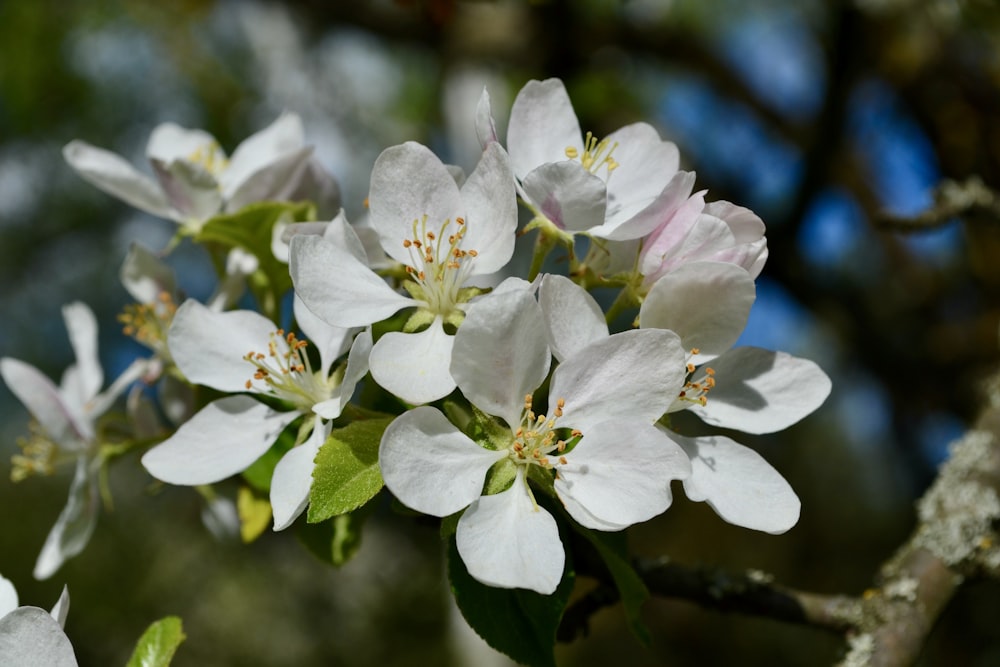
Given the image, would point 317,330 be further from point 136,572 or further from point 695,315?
point 136,572

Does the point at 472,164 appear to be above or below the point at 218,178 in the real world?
below

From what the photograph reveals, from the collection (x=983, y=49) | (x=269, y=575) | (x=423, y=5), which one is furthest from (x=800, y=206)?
(x=269, y=575)

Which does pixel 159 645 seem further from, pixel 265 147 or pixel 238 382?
pixel 265 147

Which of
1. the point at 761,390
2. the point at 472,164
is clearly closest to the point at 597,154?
the point at 761,390

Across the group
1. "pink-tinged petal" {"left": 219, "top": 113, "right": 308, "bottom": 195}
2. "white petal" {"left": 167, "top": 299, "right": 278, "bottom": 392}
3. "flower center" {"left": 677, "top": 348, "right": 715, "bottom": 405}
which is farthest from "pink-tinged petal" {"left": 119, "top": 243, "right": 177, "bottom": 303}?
"flower center" {"left": 677, "top": 348, "right": 715, "bottom": 405}

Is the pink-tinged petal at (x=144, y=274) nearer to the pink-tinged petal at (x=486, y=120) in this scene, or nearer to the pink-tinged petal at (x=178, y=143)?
the pink-tinged petal at (x=178, y=143)

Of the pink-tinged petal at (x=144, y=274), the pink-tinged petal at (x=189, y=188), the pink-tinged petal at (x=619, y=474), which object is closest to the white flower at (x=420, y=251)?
the pink-tinged petal at (x=619, y=474)

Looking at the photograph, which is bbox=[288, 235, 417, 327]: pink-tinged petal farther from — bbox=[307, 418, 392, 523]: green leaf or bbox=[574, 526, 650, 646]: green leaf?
bbox=[574, 526, 650, 646]: green leaf
